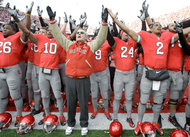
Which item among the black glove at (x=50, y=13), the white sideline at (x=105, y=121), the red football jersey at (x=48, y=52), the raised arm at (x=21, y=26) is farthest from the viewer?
the white sideline at (x=105, y=121)

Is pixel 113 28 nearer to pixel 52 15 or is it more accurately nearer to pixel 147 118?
pixel 52 15

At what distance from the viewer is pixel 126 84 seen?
9.55ft

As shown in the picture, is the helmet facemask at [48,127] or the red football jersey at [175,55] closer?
the helmet facemask at [48,127]

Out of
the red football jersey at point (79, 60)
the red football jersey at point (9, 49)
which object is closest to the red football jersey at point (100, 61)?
the red football jersey at point (79, 60)

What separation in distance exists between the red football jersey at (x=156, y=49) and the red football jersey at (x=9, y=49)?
275 centimetres

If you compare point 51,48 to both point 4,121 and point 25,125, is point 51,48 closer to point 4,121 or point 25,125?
point 25,125

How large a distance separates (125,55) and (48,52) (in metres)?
1.75

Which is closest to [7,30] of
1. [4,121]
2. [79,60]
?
[79,60]

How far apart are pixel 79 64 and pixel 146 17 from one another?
6.80ft

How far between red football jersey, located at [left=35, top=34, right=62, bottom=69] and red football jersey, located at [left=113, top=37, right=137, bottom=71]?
1.39 meters

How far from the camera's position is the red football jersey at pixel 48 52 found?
2.82 meters

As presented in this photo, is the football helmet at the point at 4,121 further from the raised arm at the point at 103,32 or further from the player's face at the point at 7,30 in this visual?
the raised arm at the point at 103,32

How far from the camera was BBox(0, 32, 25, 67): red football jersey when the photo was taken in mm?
2686

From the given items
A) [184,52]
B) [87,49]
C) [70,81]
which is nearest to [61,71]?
[70,81]
